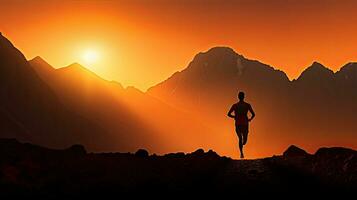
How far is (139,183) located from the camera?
498 inches

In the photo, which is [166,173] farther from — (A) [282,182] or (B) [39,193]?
(B) [39,193]

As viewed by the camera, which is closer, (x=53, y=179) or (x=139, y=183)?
(x=139, y=183)

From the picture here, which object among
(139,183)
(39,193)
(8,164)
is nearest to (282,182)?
(139,183)

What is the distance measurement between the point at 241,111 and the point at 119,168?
34.2 feet

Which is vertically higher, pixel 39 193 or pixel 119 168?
pixel 119 168

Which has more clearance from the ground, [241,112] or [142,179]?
[241,112]

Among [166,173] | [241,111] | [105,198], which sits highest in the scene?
[241,111]

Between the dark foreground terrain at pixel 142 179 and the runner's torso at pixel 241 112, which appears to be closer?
the dark foreground terrain at pixel 142 179

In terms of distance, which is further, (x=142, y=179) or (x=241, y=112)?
(x=241, y=112)

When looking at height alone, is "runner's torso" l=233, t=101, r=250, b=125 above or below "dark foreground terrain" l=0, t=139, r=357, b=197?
above

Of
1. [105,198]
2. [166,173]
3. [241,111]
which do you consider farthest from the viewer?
[241,111]

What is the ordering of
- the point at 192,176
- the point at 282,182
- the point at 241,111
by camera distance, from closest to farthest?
1. the point at 282,182
2. the point at 192,176
3. the point at 241,111

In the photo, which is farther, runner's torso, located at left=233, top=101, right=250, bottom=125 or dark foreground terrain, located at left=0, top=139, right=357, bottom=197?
runner's torso, located at left=233, top=101, right=250, bottom=125

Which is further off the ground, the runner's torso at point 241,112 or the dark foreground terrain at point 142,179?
the runner's torso at point 241,112
